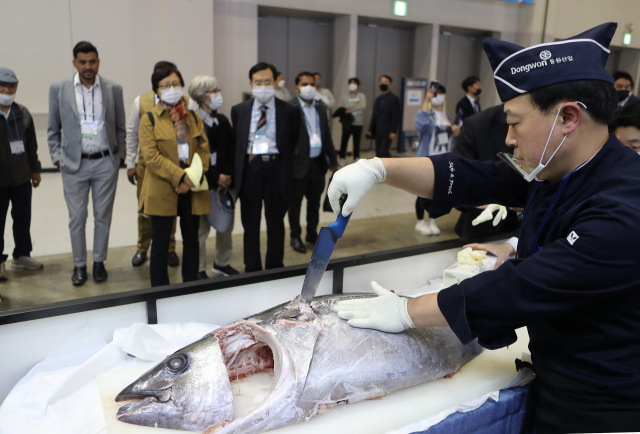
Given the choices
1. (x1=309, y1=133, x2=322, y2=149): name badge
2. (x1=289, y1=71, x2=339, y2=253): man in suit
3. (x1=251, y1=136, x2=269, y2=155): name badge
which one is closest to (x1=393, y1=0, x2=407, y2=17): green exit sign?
(x1=289, y1=71, x2=339, y2=253): man in suit

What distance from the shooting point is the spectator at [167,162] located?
3145 mm

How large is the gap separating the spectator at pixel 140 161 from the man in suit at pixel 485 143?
2.06 meters

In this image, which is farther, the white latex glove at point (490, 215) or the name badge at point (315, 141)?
the name badge at point (315, 141)

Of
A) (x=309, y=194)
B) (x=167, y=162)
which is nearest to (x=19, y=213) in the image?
(x=167, y=162)

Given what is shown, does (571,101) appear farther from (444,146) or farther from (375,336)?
(444,146)

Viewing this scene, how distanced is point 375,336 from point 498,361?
51cm

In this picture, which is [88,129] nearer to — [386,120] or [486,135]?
[486,135]

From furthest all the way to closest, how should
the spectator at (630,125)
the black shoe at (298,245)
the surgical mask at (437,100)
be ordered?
the surgical mask at (437,100) → the black shoe at (298,245) → the spectator at (630,125)

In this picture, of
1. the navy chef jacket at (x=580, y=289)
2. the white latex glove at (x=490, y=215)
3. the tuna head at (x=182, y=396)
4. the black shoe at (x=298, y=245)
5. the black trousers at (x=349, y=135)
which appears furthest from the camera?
the black trousers at (x=349, y=135)

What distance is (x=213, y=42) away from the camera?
6898 mm

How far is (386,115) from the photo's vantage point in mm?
7691

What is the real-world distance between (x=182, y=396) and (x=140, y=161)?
9.00ft

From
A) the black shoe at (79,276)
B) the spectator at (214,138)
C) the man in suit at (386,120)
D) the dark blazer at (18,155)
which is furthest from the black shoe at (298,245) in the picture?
the man in suit at (386,120)

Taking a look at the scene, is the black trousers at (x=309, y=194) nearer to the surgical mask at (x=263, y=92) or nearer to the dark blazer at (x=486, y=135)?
the surgical mask at (x=263, y=92)
